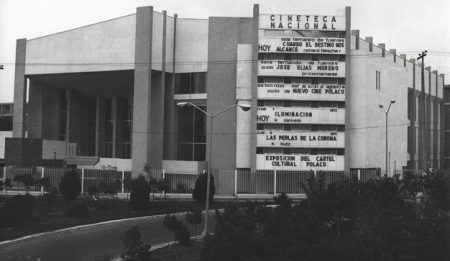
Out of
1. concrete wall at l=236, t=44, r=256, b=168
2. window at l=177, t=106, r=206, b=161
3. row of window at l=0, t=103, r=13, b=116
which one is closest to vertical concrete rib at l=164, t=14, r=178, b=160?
window at l=177, t=106, r=206, b=161

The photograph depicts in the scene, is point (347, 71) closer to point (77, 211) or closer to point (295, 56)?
point (295, 56)

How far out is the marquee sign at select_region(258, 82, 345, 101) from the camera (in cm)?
4569

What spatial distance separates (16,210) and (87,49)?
30324 mm

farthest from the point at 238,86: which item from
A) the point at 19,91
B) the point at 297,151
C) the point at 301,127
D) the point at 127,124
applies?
the point at 19,91

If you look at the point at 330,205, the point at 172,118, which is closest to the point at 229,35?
the point at 172,118

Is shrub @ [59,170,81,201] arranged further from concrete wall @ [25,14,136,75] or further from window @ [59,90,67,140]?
window @ [59,90,67,140]

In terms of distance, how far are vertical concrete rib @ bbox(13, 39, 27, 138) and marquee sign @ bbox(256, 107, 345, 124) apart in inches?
1027

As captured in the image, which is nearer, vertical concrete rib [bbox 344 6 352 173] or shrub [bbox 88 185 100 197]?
shrub [bbox 88 185 100 197]

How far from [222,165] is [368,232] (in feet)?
117

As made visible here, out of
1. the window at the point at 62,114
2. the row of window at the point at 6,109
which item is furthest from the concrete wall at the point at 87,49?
the row of window at the point at 6,109

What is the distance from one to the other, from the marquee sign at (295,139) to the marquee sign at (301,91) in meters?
3.03

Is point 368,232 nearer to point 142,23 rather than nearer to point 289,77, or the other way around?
point 289,77

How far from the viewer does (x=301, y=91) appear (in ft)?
151

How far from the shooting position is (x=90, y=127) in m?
64.2
